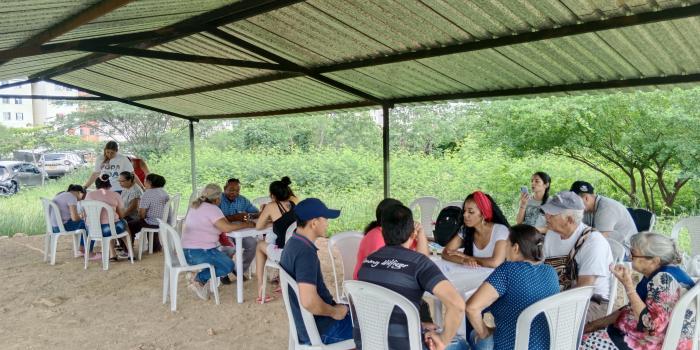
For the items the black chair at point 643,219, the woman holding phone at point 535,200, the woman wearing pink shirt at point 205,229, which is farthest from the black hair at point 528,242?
the woman wearing pink shirt at point 205,229

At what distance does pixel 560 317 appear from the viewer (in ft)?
7.25

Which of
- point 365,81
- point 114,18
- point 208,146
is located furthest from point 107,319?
point 208,146

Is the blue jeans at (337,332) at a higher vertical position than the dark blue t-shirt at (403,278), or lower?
lower

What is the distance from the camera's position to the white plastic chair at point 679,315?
7.20ft

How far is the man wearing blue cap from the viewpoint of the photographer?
269cm

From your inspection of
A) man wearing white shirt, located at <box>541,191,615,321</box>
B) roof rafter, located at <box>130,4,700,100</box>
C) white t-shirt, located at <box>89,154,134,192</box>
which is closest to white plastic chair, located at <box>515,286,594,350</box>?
man wearing white shirt, located at <box>541,191,615,321</box>

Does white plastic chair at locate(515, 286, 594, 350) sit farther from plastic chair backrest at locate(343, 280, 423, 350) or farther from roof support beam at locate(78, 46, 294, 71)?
roof support beam at locate(78, 46, 294, 71)

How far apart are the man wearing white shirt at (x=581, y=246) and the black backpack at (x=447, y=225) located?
78cm

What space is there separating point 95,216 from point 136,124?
1687 centimetres

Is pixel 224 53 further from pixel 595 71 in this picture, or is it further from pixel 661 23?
pixel 661 23

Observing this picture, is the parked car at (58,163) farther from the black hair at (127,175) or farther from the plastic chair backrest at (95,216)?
the plastic chair backrest at (95,216)

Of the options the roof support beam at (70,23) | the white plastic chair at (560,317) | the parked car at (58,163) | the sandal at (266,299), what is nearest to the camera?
the white plastic chair at (560,317)

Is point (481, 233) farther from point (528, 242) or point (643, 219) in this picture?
point (643, 219)

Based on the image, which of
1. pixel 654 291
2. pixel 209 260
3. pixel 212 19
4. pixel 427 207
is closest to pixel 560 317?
pixel 654 291
